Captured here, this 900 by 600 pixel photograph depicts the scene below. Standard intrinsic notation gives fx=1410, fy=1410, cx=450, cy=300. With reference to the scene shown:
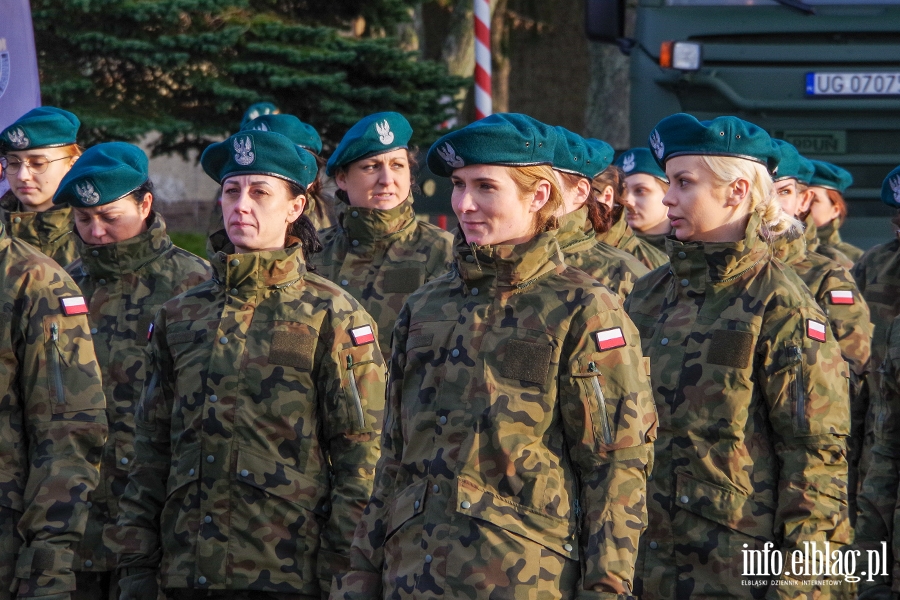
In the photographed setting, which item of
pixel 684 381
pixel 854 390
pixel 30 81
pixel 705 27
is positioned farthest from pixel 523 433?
pixel 705 27

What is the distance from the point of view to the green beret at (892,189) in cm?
786

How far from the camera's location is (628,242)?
26.6ft

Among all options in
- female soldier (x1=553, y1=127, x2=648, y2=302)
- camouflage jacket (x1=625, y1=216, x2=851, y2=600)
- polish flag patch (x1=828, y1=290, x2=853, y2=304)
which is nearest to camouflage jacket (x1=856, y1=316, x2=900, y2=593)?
camouflage jacket (x1=625, y1=216, x2=851, y2=600)

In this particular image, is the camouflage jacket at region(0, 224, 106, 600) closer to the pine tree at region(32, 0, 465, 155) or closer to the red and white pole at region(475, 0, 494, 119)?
the pine tree at region(32, 0, 465, 155)

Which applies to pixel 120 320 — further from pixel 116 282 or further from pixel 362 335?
pixel 362 335

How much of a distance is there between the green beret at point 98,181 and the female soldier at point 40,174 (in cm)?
93

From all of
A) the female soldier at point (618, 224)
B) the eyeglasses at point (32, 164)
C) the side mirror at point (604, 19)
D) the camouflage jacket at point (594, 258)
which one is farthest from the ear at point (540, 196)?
the side mirror at point (604, 19)

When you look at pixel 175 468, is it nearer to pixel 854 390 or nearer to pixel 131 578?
pixel 131 578

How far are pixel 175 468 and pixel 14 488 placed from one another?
0.59 meters

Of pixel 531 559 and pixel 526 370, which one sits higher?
pixel 526 370

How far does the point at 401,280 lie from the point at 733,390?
2.76 m

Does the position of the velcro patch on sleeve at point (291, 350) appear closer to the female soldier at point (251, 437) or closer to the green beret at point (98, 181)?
the female soldier at point (251, 437)

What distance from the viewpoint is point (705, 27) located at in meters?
10.8

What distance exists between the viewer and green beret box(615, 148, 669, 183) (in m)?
8.56
